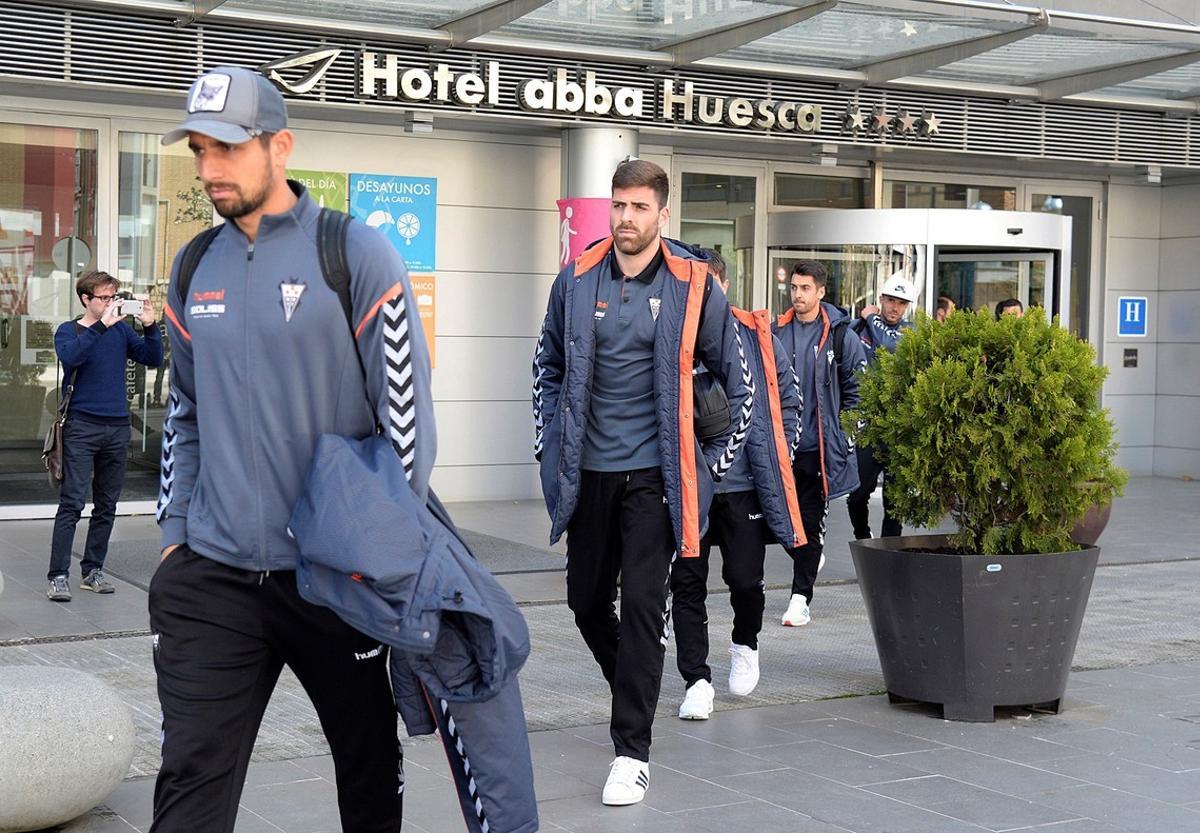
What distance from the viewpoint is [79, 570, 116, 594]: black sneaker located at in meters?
9.59

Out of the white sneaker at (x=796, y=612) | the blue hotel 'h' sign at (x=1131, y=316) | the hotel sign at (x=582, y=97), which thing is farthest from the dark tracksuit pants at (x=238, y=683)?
the blue hotel 'h' sign at (x=1131, y=316)

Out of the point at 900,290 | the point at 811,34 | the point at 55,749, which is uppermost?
the point at 811,34

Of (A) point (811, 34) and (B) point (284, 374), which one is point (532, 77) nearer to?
(A) point (811, 34)

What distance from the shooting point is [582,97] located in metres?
13.9

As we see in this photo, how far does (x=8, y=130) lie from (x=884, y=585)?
9128 millimetres

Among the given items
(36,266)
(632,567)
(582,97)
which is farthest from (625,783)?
(36,266)

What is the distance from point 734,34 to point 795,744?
28.0 feet

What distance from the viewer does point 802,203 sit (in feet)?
55.9

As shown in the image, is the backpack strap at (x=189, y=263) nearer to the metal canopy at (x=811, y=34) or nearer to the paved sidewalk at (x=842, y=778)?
the paved sidewalk at (x=842, y=778)

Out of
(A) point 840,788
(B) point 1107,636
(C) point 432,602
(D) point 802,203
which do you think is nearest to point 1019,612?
(A) point 840,788

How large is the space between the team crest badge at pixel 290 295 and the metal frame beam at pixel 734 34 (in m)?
9.91

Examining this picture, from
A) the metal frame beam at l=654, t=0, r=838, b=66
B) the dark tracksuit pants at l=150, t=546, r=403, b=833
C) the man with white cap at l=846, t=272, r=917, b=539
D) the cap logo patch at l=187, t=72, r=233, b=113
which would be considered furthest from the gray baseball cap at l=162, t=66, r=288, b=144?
the metal frame beam at l=654, t=0, r=838, b=66

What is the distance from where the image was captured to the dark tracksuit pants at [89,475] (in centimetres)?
925

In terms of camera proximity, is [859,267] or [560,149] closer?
[560,149]
